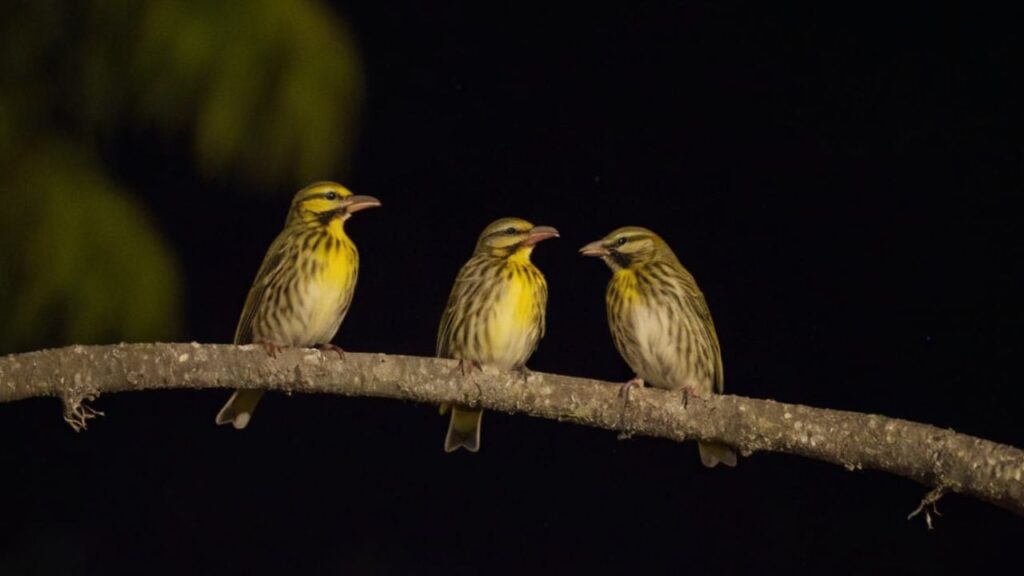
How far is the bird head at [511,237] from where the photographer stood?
423 cm

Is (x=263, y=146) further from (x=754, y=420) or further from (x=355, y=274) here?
(x=754, y=420)

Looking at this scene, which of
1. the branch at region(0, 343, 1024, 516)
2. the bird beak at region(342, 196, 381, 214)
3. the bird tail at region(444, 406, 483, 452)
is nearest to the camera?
the branch at region(0, 343, 1024, 516)

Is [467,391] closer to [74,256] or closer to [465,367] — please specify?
[465,367]

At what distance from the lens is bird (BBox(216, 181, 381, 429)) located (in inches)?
164

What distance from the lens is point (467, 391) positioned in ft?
12.2

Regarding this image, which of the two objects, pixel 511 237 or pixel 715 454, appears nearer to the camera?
pixel 715 454

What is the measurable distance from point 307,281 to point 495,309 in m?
0.55

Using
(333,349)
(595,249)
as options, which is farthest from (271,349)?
(595,249)

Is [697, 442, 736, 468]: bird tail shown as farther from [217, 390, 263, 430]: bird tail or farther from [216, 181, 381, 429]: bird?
[217, 390, 263, 430]: bird tail

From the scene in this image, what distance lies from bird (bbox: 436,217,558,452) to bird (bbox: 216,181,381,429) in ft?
1.10

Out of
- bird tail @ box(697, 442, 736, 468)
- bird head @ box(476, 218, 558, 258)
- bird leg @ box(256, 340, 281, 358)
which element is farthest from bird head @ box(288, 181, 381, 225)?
bird tail @ box(697, 442, 736, 468)

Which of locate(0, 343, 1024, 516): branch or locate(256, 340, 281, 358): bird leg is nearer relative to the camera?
locate(0, 343, 1024, 516): branch

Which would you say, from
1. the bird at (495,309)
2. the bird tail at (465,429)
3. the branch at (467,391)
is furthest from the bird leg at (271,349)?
the bird tail at (465,429)

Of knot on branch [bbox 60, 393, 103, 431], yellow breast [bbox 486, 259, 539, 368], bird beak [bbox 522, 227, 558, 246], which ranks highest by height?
bird beak [bbox 522, 227, 558, 246]
